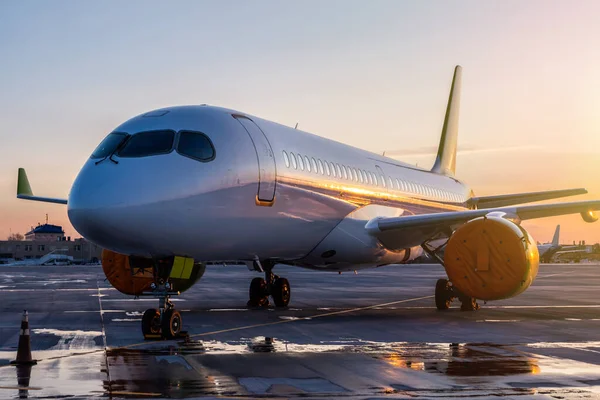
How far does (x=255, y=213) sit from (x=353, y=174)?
5.90 meters

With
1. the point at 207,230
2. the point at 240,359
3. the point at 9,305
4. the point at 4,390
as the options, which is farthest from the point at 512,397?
the point at 9,305

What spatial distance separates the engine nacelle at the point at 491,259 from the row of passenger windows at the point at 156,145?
6.46 meters

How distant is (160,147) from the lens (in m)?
15.3

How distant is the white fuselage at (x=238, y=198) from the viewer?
14.2m

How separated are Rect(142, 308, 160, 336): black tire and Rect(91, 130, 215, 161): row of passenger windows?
3.00 m

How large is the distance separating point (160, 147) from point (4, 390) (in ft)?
22.0

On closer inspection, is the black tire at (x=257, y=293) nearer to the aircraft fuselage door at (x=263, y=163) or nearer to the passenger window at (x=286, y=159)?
the passenger window at (x=286, y=159)

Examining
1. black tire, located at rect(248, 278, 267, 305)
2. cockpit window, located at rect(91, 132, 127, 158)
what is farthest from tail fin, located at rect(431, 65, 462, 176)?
cockpit window, located at rect(91, 132, 127, 158)

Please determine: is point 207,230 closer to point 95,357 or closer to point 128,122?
point 128,122

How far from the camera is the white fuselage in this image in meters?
14.2

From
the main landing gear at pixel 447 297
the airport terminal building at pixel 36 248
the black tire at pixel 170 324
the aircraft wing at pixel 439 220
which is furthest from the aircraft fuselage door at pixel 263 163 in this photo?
the airport terminal building at pixel 36 248

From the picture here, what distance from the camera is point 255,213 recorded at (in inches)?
657

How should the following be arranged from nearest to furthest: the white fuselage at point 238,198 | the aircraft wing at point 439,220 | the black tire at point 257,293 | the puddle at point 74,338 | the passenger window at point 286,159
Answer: the puddle at point 74,338 < the white fuselage at point 238,198 < the passenger window at point 286,159 < the aircraft wing at point 439,220 < the black tire at point 257,293

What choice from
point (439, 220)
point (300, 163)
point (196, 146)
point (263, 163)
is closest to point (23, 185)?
point (300, 163)
